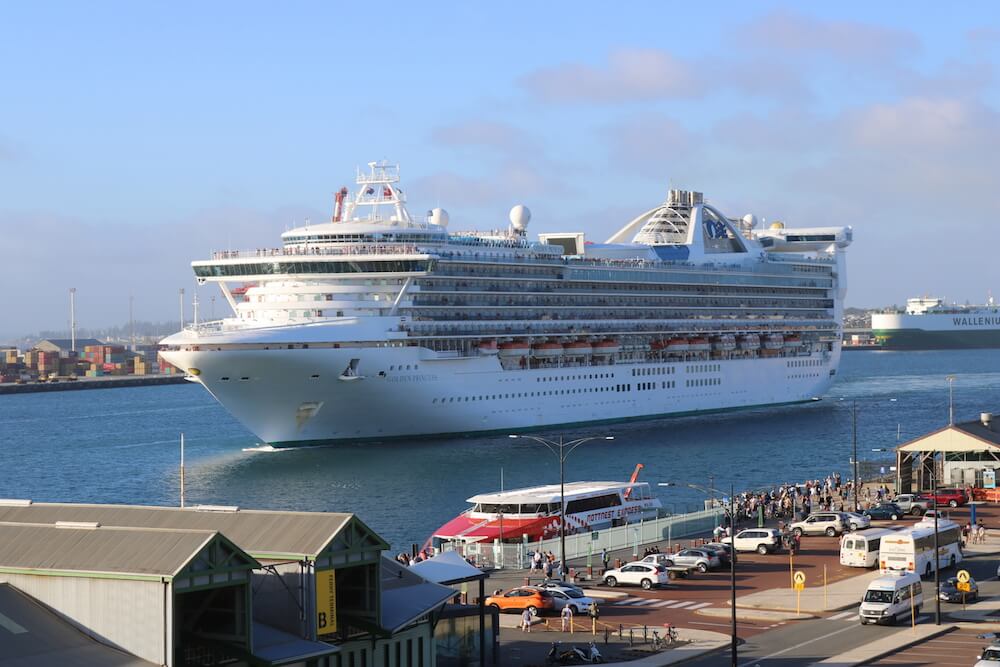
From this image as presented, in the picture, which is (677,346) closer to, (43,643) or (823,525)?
(823,525)

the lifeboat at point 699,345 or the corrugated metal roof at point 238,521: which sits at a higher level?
the lifeboat at point 699,345

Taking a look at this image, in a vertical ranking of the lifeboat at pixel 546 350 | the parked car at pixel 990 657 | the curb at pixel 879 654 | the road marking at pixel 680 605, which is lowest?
the road marking at pixel 680 605

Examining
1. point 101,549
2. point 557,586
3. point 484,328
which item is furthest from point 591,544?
point 484,328

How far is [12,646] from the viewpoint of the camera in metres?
21.8

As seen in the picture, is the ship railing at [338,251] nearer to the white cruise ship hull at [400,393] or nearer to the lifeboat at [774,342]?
the white cruise ship hull at [400,393]

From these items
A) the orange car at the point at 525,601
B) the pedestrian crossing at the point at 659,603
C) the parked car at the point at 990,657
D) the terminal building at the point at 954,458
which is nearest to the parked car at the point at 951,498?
the terminal building at the point at 954,458

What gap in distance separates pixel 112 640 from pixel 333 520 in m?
4.46

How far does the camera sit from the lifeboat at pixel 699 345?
354ft

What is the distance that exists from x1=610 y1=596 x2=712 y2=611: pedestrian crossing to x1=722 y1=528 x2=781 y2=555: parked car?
323 inches

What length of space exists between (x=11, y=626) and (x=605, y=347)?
7796 cm

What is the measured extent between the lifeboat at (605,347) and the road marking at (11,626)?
7663cm

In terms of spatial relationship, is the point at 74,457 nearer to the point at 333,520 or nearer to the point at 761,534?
the point at 761,534

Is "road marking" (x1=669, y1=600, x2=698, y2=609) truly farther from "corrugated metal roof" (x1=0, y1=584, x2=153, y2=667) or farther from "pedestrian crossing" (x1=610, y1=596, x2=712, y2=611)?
"corrugated metal roof" (x1=0, y1=584, x2=153, y2=667)

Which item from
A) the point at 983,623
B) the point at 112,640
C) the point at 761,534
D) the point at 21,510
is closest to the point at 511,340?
the point at 761,534
